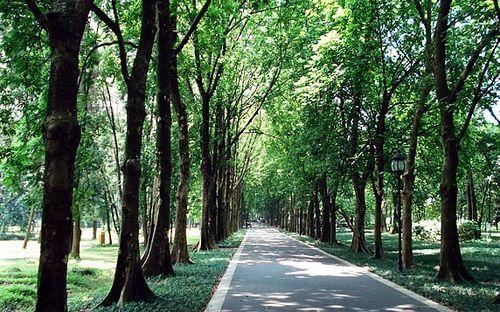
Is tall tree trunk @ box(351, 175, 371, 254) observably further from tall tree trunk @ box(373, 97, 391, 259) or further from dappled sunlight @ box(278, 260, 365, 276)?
dappled sunlight @ box(278, 260, 365, 276)

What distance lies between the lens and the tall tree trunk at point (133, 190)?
8758 mm

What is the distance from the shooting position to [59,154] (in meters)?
5.28

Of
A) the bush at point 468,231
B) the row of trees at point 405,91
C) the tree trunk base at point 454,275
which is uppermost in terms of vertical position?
the row of trees at point 405,91

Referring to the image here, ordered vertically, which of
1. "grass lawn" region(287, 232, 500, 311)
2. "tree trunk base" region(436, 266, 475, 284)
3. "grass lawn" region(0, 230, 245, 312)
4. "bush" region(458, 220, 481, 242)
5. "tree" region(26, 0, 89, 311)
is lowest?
"grass lawn" region(0, 230, 245, 312)

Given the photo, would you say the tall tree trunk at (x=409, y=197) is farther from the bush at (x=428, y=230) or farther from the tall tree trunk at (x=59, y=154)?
the bush at (x=428, y=230)

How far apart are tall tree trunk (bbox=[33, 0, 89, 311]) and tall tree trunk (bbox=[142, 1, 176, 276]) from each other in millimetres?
6266

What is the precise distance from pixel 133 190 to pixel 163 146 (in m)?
3.17

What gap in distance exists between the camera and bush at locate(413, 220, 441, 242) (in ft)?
112

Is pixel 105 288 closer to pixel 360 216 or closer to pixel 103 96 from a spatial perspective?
pixel 360 216

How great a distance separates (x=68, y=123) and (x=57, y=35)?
3.55ft

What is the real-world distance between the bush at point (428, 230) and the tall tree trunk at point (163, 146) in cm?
2701

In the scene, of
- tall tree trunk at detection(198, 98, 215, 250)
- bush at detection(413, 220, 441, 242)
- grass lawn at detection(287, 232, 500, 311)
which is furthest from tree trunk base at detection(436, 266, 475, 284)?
bush at detection(413, 220, 441, 242)

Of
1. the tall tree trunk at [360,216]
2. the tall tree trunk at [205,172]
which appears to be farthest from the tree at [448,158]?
the tall tree trunk at [205,172]

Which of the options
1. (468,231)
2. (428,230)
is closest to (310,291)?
(468,231)
